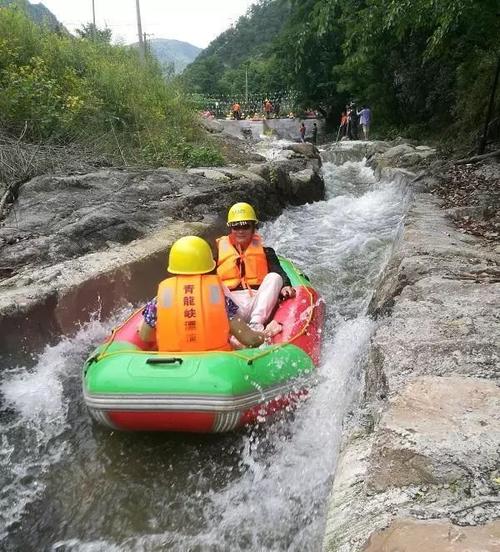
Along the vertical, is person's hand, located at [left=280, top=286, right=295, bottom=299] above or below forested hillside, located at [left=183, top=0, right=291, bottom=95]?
below

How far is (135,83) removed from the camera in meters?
10.3

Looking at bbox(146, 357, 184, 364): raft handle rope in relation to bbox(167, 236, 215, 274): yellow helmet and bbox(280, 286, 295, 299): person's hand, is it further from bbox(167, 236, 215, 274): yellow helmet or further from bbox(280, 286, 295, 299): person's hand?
bbox(280, 286, 295, 299): person's hand

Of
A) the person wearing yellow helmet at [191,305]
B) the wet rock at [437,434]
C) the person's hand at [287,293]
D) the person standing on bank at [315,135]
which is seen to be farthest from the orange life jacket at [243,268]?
the person standing on bank at [315,135]

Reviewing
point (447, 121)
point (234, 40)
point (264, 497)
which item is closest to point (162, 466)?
point (264, 497)

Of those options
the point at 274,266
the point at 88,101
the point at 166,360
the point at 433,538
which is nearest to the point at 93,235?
the point at 274,266

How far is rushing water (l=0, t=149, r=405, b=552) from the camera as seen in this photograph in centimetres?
279

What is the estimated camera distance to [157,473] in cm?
329

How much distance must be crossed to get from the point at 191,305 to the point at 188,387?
1.87 feet

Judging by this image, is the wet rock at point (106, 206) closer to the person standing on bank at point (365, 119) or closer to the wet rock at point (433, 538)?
the wet rock at point (433, 538)

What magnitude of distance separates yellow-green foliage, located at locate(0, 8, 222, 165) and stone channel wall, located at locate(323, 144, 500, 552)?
6.53m

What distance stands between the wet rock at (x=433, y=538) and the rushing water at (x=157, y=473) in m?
0.85

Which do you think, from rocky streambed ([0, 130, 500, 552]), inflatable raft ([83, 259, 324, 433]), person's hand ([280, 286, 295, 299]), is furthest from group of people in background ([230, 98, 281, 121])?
inflatable raft ([83, 259, 324, 433])

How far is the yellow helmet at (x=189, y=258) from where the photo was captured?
3461 millimetres

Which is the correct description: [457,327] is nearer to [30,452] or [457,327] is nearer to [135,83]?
[30,452]
